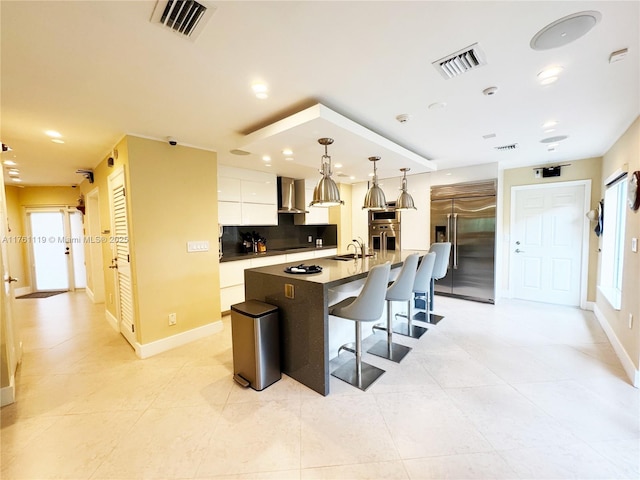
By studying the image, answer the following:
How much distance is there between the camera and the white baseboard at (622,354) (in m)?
2.29

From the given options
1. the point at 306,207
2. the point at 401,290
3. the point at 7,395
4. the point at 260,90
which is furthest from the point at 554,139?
the point at 7,395

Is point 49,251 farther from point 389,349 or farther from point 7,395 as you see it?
point 389,349

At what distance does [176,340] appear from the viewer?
3160 mm

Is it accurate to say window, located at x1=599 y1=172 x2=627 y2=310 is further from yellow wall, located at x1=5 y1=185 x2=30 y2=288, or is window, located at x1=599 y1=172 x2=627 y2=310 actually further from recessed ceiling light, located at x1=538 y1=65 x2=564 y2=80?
yellow wall, located at x1=5 y1=185 x2=30 y2=288

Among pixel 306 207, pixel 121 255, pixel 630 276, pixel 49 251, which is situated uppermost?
pixel 306 207

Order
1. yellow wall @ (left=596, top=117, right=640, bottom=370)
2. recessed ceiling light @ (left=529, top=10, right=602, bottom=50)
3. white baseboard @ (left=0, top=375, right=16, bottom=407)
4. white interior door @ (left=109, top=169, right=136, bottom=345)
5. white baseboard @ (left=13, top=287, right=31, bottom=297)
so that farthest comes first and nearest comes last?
white baseboard @ (left=13, top=287, right=31, bottom=297) < white interior door @ (left=109, top=169, right=136, bottom=345) < yellow wall @ (left=596, top=117, right=640, bottom=370) < white baseboard @ (left=0, top=375, right=16, bottom=407) < recessed ceiling light @ (left=529, top=10, right=602, bottom=50)

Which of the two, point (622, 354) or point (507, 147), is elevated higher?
point (507, 147)

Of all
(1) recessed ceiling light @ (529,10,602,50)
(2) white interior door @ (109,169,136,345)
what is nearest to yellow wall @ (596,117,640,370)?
(1) recessed ceiling light @ (529,10,602,50)

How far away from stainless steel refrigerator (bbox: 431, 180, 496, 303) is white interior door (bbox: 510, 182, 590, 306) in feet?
2.53

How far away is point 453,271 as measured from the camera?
4.88 metres

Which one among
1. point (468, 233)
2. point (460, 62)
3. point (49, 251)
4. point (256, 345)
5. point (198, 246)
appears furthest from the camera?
point (49, 251)

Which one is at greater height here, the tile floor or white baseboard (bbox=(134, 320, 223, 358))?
white baseboard (bbox=(134, 320, 223, 358))

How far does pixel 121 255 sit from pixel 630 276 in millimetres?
5465

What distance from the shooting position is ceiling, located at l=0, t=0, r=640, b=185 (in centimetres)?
129
